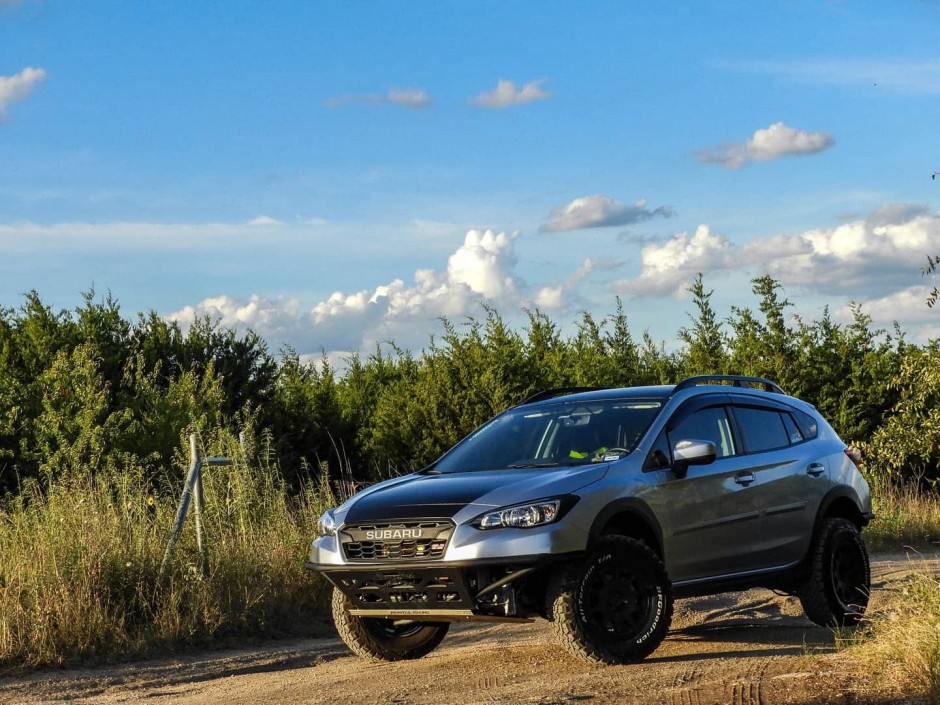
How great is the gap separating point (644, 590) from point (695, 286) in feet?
77.7

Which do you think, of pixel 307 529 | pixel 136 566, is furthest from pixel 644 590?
pixel 307 529

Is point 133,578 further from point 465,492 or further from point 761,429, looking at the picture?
point 761,429

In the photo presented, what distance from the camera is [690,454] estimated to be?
8.47 metres

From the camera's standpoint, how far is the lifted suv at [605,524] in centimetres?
785

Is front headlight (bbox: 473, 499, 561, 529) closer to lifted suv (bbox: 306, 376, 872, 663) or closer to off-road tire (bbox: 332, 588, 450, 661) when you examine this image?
lifted suv (bbox: 306, 376, 872, 663)

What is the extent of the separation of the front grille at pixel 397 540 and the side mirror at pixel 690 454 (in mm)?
1676

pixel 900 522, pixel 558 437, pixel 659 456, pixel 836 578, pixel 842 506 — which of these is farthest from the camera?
pixel 900 522

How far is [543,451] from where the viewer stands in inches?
355

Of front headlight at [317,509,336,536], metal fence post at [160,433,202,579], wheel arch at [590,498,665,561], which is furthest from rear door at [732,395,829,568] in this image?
metal fence post at [160,433,202,579]

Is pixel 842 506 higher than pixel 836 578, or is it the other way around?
pixel 842 506

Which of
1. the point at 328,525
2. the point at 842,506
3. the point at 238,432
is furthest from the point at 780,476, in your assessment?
the point at 238,432

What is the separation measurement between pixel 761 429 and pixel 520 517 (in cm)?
284

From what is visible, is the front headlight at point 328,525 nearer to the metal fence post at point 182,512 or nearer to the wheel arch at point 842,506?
the metal fence post at point 182,512

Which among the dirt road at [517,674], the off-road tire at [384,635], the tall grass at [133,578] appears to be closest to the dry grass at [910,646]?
the dirt road at [517,674]
